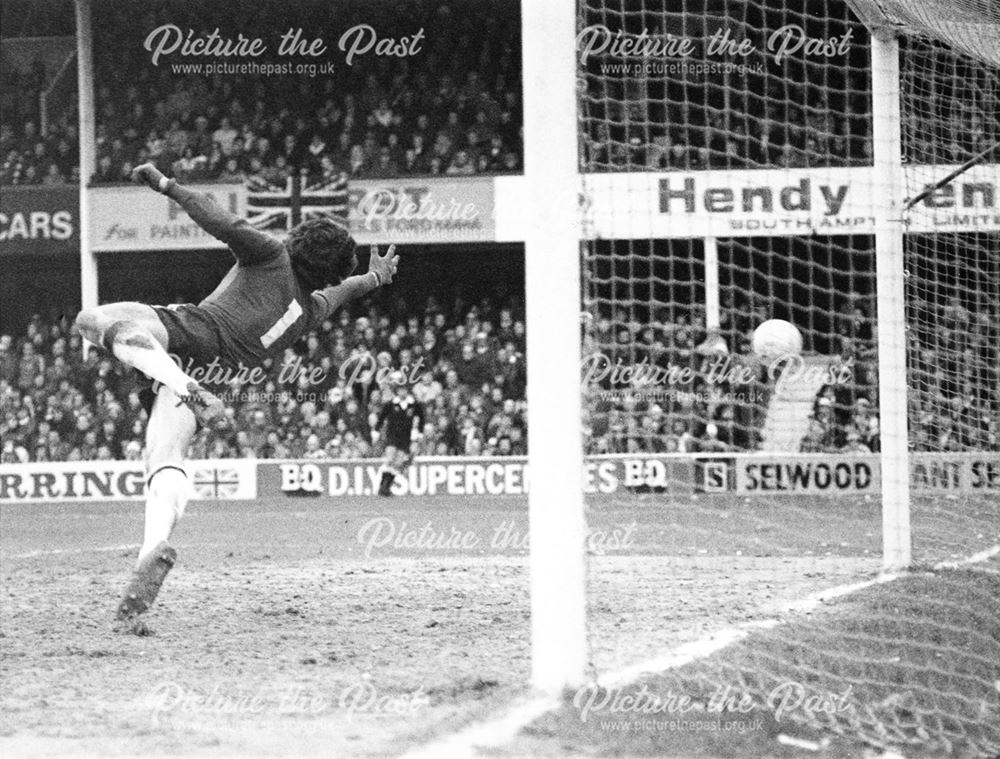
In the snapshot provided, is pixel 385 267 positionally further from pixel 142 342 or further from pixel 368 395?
pixel 368 395

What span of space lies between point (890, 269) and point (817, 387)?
5.99 metres

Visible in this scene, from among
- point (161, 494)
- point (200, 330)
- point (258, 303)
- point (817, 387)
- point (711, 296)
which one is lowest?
point (161, 494)

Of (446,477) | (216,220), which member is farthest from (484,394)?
(216,220)

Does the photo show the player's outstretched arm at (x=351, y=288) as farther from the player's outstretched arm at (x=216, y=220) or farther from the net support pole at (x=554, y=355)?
the net support pole at (x=554, y=355)

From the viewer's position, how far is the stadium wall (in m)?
19.2

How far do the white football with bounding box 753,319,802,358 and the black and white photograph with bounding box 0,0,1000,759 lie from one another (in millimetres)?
49

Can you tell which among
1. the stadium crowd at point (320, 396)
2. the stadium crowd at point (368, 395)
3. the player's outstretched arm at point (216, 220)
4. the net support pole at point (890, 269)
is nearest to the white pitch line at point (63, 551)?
the player's outstretched arm at point (216, 220)

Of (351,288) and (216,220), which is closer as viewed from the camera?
(216,220)

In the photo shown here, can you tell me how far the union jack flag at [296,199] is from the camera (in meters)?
25.8

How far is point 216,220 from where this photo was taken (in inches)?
283

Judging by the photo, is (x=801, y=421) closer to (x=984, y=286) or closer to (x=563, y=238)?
(x=984, y=286)

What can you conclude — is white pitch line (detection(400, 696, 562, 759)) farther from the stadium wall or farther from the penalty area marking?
the stadium wall

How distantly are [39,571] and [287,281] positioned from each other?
4.65m

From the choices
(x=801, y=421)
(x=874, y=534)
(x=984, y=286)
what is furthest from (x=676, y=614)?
(x=984, y=286)
